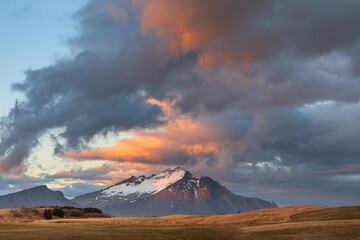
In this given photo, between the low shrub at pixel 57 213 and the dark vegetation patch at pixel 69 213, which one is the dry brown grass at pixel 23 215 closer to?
the dark vegetation patch at pixel 69 213

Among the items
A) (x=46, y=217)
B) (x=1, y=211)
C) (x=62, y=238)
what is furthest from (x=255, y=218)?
(x=1, y=211)

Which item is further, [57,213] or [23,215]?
[57,213]

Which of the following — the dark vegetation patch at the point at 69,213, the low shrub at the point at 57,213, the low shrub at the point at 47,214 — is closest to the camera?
the low shrub at the point at 47,214

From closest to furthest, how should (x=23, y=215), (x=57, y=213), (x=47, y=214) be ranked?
(x=23, y=215)
(x=47, y=214)
(x=57, y=213)

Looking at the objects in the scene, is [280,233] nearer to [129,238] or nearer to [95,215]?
[129,238]

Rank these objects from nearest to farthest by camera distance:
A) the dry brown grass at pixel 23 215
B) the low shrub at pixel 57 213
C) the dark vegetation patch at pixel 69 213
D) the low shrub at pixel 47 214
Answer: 1. the dry brown grass at pixel 23 215
2. the low shrub at pixel 47 214
3. the dark vegetation patch at pixel 69 213
4. the low shrub at pixel 57 213

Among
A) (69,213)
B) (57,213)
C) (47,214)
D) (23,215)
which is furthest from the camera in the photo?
(69,213)

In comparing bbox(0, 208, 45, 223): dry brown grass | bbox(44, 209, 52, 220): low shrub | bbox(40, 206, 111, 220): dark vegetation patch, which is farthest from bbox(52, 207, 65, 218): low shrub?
bbox(0, 208, 45, 223): dry brown grass

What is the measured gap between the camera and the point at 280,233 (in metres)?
46.5

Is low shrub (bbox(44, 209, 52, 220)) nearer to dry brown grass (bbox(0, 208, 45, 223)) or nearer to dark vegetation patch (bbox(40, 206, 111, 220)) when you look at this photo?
dark vegetation patch (bbox(40, 206, 111, 220))

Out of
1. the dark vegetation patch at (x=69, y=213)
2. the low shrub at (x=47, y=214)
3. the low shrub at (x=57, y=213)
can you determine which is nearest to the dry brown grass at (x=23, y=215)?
the low shrub at (x=47, y=214)

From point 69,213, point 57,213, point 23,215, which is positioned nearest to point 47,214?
point 57,213

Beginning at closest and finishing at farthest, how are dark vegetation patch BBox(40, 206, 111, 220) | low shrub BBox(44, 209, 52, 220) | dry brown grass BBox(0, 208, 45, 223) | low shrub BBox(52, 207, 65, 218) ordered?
1. dry brown grass BBox(0, 208, 45, 223)
2. low shrub BBox(44, 209, 52, 220)
3. dark vegetation patch BBox(40, 206, 111, 220)
4. low shrub BBox(52, 207, 65, 218)

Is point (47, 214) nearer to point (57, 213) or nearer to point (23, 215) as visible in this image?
point (57, 213)
